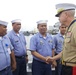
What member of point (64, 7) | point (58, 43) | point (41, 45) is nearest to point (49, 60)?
point (41, 45)

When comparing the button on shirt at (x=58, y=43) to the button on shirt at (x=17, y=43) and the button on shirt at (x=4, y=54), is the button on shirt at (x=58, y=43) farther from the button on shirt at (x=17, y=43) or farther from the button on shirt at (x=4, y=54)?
the button on shirt at (x=4, y=54)

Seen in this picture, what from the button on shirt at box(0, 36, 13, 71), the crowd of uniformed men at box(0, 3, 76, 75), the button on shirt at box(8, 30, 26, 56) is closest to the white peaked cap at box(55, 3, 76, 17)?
the crowd of uniformed men at box(0, 3, 76, 75)

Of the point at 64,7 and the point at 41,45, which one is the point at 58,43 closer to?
the point at 41,45

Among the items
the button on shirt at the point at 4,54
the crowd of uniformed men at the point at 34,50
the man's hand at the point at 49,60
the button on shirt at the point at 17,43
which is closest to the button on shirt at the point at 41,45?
the crowd of uniformed men at the point at 34,50

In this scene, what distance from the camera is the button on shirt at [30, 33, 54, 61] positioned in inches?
165

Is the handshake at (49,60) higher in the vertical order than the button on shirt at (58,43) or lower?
lower

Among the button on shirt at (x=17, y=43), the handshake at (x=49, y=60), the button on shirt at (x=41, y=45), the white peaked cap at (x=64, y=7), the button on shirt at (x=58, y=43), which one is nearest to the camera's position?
the white peaked cap at (x=64, y=7)

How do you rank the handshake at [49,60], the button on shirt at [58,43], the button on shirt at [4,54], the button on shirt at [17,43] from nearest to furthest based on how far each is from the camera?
1. the button on shirt at [4,54]
2. the handshake at [49,60]
3. the button on shirt at [17,43]
4. the button on shirt at [58,43]

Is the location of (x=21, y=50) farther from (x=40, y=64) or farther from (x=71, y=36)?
(x=71, y=36)

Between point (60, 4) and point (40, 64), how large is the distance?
1850 mm

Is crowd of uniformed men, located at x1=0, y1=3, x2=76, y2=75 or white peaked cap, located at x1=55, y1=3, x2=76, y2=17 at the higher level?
white peaked cap, located at x1=55, y1=3, x2=76, y2=17

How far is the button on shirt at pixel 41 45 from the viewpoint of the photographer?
4.19m

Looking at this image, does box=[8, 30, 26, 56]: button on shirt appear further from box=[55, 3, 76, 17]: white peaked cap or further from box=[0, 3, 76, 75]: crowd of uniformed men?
box=[55, 3, 76, 17]: white peaked cap

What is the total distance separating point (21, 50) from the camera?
459 cm
